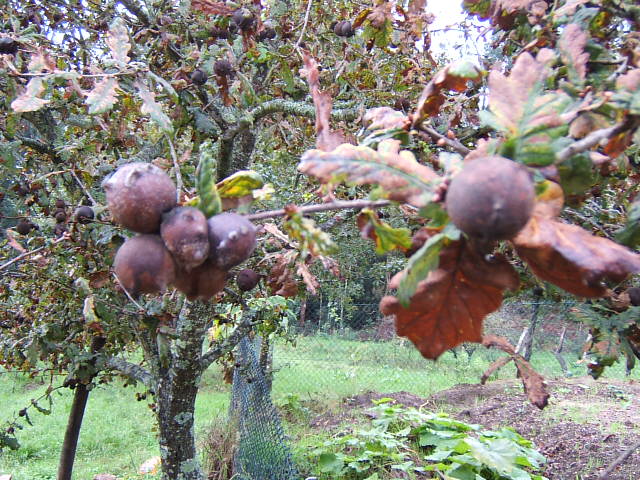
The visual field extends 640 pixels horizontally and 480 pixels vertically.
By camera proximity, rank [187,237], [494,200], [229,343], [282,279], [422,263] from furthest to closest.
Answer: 1. [229,343]
2. [282,279]
3. [187,237]
4. [422,263]
5. [494,200]

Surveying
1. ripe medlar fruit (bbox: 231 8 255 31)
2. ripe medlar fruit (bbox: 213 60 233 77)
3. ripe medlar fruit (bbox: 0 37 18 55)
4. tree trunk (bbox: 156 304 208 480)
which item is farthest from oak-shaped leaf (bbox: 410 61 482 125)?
tree trunk (bbox: 156 304 208 480)

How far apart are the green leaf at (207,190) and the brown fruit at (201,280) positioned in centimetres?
9

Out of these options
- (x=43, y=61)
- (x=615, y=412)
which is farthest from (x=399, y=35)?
(x=615, y=412)

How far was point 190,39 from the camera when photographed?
311 cm

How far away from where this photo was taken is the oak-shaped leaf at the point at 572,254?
0.62 meters

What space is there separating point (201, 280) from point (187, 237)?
0.40ft

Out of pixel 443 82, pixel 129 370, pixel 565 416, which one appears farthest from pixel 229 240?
pixel 565 416

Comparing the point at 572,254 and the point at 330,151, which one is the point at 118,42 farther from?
the point at 572,254

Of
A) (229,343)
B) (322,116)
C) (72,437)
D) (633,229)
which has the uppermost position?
(322,116)

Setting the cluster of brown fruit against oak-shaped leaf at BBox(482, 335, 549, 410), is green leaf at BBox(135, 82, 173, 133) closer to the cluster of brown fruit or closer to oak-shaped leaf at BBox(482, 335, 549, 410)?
the cluster of brown fruit

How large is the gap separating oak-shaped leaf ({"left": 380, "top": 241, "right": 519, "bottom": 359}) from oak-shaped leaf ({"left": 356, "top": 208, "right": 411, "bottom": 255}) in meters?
0.07

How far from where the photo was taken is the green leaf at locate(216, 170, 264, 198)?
3.07 feet

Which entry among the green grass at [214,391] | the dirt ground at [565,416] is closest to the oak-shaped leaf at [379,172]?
the dirt ground at [565,416]

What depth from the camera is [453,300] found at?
0.78 metres
